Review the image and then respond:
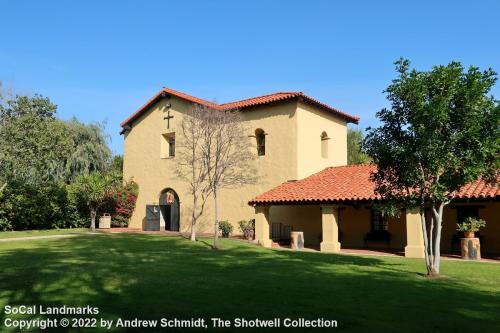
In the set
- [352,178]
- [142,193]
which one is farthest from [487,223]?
[142,193]

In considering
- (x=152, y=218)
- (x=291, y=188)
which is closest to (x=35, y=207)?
(x=152, y=218)

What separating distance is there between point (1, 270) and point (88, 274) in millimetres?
2581

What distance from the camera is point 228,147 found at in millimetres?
22266

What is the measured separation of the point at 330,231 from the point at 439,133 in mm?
9056

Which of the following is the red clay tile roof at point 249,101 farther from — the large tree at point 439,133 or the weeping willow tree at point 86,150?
the large tree at point 439,133

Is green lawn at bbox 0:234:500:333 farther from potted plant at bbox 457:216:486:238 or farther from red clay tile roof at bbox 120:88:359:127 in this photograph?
red clay tile roof at bbox 120:88:359:127

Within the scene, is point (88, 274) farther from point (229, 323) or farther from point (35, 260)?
point (229, 323)

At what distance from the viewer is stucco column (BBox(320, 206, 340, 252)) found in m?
19.5

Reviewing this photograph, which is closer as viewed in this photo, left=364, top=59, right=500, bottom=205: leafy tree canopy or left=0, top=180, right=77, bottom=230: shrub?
left=364, top=59, right=500, bottom=205: leafy tree canopy

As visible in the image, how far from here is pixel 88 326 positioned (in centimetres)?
632

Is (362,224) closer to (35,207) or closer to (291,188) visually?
(291,188)

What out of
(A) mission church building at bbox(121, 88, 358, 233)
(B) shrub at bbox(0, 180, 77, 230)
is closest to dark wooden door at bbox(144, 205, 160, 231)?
(A) mission church building at bbox(121, 88, 358, 233)

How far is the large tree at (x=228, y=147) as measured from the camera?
21.8m

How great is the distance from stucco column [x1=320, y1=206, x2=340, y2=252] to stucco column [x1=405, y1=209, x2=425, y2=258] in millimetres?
3231
